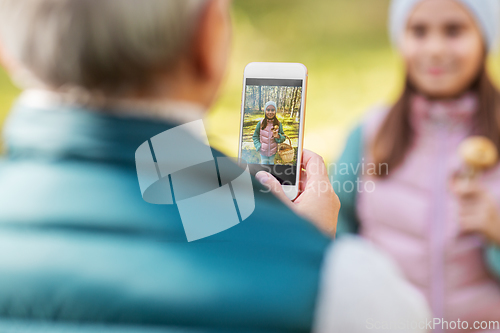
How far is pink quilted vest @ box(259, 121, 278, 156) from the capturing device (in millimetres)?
401

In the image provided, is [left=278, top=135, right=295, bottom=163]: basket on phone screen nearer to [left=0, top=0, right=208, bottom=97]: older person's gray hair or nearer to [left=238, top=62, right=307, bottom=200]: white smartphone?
[left=238, top=62, right=307, bottom=200]: white smartphone

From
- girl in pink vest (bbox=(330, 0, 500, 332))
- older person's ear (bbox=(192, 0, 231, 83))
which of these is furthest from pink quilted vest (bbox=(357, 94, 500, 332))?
older person's ear (bbox=(192, 0, 231, 83))

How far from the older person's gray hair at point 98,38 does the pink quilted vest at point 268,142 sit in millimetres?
158

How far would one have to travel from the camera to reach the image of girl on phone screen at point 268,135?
1.32 feet

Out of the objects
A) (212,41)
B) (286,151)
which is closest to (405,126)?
(286,151)

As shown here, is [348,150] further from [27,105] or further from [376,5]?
[376,5]

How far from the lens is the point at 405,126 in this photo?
893 mm

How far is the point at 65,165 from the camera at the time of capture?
10.2 inches

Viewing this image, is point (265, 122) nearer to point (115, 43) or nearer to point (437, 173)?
point (115, 43)

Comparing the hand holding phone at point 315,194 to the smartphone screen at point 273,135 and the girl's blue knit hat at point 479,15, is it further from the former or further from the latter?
the girl's blue knit hat at point 479,15

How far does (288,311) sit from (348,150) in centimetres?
71

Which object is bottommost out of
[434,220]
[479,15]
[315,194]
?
[434,220]

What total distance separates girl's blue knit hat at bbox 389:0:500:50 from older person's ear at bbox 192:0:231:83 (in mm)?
673

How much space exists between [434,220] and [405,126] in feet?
0.65
